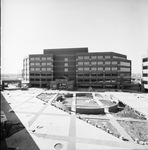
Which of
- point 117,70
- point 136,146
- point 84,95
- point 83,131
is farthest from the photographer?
point 117,70

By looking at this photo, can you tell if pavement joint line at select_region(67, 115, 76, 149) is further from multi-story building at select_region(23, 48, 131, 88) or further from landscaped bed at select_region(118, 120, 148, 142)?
multi-story building at select_region(23, 48, 131, 88)

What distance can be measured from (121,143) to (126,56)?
69344mm

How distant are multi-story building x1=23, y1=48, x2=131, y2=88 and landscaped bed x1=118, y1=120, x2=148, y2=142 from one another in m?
41.4

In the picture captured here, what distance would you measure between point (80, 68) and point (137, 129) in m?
47.7

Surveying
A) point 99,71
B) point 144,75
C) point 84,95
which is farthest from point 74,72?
point 144,75

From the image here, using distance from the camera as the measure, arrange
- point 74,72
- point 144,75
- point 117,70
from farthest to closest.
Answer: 1. point 74,72
2. point 117,70
3. point 144,75

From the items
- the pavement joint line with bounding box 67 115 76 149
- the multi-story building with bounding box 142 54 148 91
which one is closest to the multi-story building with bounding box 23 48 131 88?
the multi-story building with bounding box 142 54 148 91

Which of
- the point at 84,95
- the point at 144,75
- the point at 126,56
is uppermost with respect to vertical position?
the point at 126,56

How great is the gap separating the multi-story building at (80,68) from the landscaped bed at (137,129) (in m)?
41.4

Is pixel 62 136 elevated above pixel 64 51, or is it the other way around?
pixel 64 51

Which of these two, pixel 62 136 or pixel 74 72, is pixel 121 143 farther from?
pixel 74 72

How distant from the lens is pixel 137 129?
16.7 m

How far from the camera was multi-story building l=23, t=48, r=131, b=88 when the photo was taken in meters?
59.3

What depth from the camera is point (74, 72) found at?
66.0 metres
